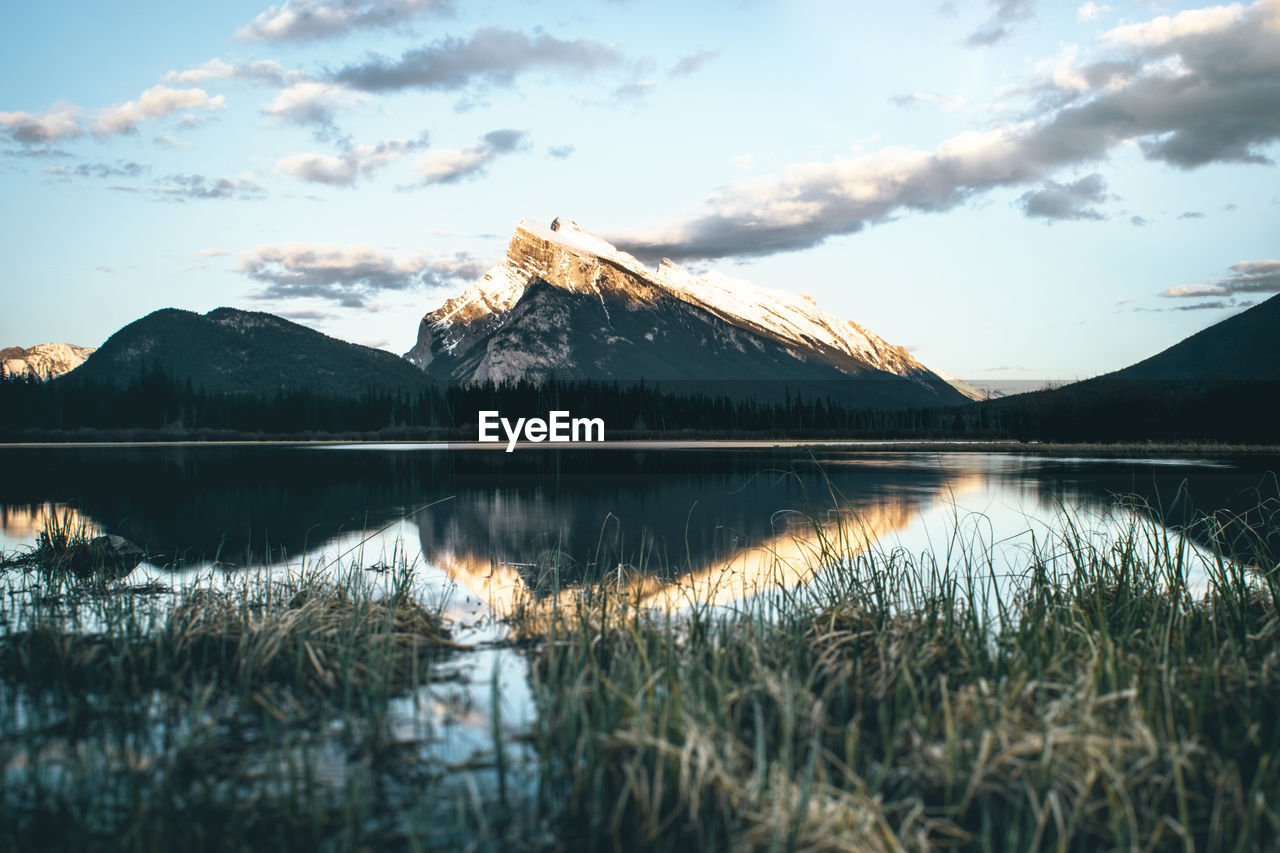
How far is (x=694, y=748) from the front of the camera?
15.4 ft

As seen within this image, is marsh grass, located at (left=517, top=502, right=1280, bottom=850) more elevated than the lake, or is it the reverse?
marsh grass, located at (left=517, top=502, right=1280, bottom=850)

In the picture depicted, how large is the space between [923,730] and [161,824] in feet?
14.2

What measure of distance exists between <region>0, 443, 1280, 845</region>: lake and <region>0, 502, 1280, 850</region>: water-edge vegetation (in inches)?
17.0

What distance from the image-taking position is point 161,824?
13.2 ft

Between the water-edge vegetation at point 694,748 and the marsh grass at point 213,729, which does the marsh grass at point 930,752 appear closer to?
the water-edge vegetation at point 694,748

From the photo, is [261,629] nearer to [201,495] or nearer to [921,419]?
[201,495]

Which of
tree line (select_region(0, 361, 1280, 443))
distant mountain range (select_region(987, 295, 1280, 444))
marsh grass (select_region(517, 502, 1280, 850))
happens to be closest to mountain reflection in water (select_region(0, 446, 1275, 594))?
marsh grass (select_region(517, 502, 1280, 850))

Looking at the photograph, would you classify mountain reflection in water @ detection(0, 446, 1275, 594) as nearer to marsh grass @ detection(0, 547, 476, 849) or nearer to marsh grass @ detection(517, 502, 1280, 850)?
marsh grass @ detection(517, 502, 1280, 850)

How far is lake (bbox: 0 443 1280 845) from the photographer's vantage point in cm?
797

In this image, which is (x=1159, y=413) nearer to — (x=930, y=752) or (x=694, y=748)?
(x=930, y=752)

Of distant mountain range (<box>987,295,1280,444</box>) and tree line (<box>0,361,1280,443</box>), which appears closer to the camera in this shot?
distant mountain range (<box>987,295,1280,444</box>)

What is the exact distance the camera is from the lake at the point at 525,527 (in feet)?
26.2

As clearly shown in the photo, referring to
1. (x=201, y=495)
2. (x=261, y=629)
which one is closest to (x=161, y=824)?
(x=261, y=629)

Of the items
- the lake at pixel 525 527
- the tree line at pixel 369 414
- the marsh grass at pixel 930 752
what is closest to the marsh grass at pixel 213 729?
the lake at pixel 525 527
